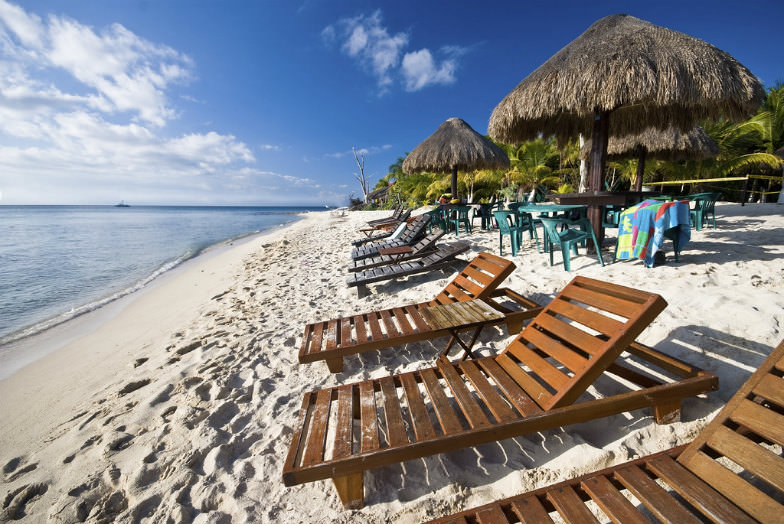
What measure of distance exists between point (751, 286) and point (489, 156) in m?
A: 7.73

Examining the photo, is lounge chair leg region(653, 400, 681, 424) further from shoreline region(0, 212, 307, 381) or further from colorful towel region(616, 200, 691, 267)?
shoreline region(0, 212, 307, 381)

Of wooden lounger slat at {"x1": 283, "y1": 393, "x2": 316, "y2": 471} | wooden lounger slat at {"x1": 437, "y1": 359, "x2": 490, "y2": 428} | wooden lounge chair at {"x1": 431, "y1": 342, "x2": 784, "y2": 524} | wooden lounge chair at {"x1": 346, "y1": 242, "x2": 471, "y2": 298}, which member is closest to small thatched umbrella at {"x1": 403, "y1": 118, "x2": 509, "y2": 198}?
wooden lounge chair at {"x1": 346, "y1": 242, "x2": 471, "y2": 298}

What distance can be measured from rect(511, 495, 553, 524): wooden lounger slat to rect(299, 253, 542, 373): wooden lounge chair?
1.24 meters

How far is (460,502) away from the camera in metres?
1.43

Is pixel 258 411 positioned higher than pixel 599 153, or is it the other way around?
pixel 599 153

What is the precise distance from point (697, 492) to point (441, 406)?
0.99 m

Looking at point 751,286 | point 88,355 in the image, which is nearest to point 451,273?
point 751,286

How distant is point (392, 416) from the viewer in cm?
160

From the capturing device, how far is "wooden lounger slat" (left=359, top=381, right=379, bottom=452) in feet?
4.69

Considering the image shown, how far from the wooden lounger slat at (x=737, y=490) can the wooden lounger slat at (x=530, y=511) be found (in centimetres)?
62

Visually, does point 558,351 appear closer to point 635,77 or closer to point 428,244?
point 428,244

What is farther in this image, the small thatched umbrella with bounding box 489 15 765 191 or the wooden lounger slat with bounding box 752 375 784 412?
the small thatched umbrella with bounding box 489 15 765 191

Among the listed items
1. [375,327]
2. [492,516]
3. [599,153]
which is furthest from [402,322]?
[599,153]

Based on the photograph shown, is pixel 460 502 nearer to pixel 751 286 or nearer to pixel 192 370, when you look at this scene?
pixel 192 370
